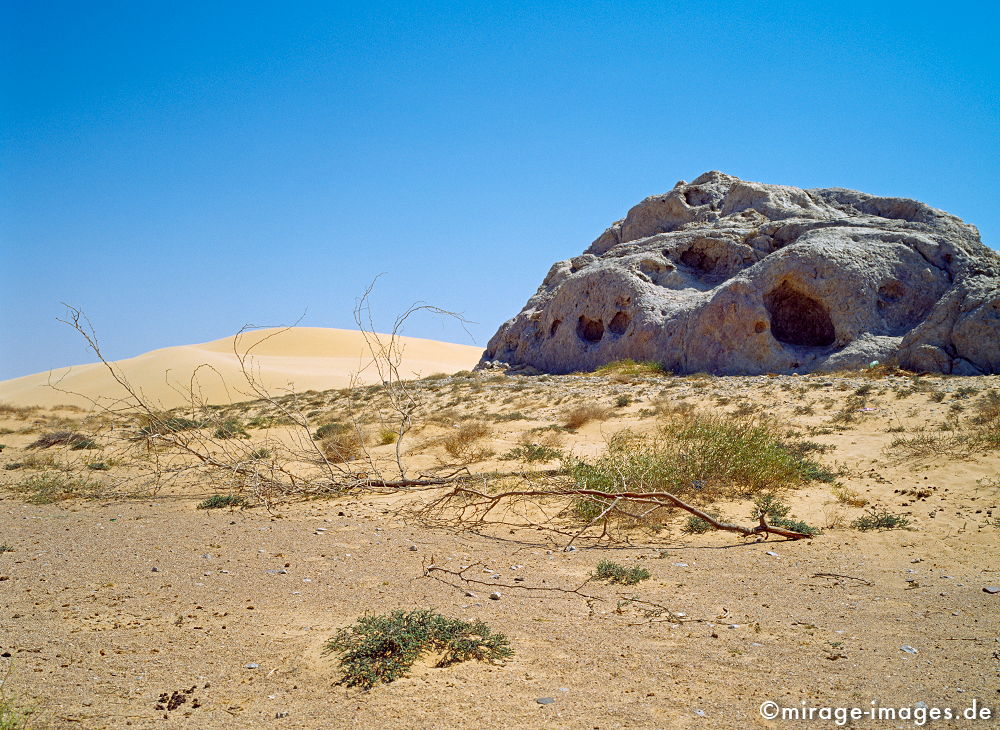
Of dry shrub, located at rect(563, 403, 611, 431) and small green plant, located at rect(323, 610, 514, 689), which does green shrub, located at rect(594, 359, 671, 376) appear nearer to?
dry shrub, located at rect(563, 403, 611, 431)

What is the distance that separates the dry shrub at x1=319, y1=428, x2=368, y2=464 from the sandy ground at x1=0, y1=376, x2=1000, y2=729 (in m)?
1.64

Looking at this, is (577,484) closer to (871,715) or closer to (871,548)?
(871,548)

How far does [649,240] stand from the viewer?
2230 centimetres

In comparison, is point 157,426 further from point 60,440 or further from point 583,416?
point 60,440

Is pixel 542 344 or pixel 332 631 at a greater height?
pixel 542 344

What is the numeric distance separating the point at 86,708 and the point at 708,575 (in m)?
3.43

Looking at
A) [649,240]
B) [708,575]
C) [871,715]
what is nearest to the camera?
[871,715]

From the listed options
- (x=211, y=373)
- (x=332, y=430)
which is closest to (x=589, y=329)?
(x=332, y=430)

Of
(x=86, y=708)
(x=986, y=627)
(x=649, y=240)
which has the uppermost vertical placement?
(x=649, y=240)

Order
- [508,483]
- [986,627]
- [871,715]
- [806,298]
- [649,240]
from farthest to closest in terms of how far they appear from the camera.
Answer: [649,240] → [806,298] → [508,483] → [986,627] → [871,715]

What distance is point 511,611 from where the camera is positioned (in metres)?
3.71

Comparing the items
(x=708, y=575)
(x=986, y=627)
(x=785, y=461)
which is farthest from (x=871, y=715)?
(x=785, y=461)

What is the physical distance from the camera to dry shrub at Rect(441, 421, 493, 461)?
8.16 m

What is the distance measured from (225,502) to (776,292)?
15480 mm
